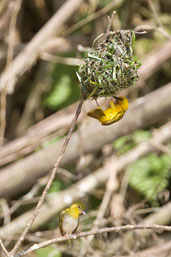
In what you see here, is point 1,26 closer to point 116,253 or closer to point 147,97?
point 147,97

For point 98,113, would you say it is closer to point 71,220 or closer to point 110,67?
point 110,67

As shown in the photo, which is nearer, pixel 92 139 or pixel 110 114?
pixel 110 114

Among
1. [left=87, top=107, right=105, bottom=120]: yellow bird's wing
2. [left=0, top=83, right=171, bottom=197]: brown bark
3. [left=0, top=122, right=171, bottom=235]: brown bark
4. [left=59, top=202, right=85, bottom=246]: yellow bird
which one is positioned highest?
[left=87, top=107, right=105, bottom=120]: yellow bird's wing

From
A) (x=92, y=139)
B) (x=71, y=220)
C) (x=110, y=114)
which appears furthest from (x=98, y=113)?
(x=92, y=139)

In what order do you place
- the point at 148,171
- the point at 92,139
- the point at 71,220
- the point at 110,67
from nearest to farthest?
the point at 110,67 → the point at 71,220 → the point at 92,139 → the point at 148,171

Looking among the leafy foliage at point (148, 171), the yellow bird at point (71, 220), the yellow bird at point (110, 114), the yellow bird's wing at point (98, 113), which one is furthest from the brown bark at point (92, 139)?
the yellow bird's wing at point (98, 113)

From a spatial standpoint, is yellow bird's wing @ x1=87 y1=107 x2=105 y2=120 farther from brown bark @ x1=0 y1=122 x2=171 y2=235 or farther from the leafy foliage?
the leafy foliage

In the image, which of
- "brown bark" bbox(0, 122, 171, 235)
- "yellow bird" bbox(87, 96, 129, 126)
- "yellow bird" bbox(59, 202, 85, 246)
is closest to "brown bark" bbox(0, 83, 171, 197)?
"brown bark" bbox(0, 122, 171, 235)

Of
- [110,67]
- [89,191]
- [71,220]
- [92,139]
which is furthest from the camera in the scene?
[89,191]

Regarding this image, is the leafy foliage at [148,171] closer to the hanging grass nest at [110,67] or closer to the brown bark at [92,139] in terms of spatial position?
the brown bark at [92,139]
